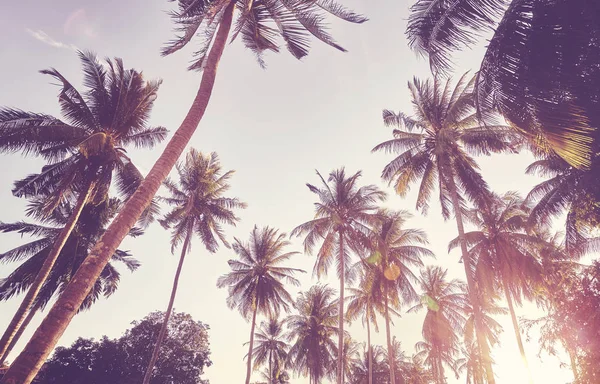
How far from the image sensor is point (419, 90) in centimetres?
1656

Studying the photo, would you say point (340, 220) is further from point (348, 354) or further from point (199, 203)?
point (348, 354)

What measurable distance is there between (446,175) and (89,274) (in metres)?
15.0

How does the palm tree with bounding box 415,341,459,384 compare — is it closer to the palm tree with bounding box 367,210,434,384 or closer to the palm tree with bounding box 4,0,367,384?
the palm tree with bounding box 367,210,434,384

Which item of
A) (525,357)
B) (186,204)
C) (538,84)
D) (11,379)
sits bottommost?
(11,379)

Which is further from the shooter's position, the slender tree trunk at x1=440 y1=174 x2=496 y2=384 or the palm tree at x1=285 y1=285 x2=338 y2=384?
the palm tree at x1=285 y1=285 x2=338 y2=384

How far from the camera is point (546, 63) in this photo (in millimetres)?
5555

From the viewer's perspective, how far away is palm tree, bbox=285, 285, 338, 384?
28.0 metres

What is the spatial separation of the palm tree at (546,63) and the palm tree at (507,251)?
13.2 m

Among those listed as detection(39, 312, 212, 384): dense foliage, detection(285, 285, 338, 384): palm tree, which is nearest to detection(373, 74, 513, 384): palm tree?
detection(285, 285, 338, 384): palm tree

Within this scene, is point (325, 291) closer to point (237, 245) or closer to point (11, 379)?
point (237, 245)

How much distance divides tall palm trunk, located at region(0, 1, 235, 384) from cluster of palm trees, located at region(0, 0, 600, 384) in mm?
20

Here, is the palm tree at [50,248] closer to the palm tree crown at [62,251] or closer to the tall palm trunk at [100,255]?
the palm tree crown at [62,251]

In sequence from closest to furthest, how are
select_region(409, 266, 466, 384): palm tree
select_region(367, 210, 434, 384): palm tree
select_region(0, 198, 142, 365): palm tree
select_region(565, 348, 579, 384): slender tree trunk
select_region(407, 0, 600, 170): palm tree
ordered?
1. select_region(407, 0, 600, 170): palm tree
2. select_region(565, 348, 579, 384): slender tree trunk
3. select_region(0, 198, 142, 365): palm tree
4. select_region(367, 210, 434, 384): palm tree
5. select_region(409, 266, 466, 384): palm tree

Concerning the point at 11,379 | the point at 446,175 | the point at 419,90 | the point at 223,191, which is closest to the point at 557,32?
the point at 11,379
